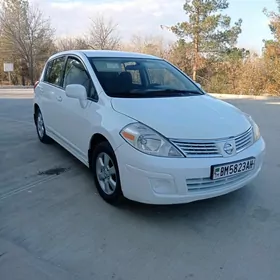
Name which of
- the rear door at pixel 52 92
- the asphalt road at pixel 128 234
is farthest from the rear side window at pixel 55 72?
the asphalt road at pixel 128 234

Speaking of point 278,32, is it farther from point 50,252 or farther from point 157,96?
point 50,252

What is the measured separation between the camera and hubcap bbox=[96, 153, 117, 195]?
294 centimetres

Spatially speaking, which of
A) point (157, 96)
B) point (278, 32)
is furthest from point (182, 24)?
point (157, 96)

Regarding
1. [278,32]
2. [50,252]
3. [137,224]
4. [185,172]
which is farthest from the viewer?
[278,32]

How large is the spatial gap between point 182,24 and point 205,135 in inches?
814

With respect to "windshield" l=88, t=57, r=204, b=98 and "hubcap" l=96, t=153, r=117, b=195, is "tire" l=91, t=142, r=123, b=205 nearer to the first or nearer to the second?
"hubcap" l=96, t=153, r=117, b=195

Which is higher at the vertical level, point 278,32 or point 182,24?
point 182,24

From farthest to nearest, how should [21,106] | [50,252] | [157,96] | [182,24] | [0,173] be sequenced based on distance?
[182,24]
[21,106]
[0,173]
[157,96]
[50,252]

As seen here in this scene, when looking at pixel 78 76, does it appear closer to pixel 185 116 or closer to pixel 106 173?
pixel 106 173

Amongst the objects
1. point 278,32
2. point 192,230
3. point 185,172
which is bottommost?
point 192,230

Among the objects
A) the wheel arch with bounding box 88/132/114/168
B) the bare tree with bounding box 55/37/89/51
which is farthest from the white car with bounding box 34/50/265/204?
the bare tree with bounding box 55/37/89/51

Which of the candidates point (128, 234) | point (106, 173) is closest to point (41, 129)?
point (106, 173)

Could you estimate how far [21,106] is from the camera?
10023mm

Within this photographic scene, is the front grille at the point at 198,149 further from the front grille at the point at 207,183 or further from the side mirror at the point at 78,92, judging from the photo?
the side mirror at the point at 78,92
